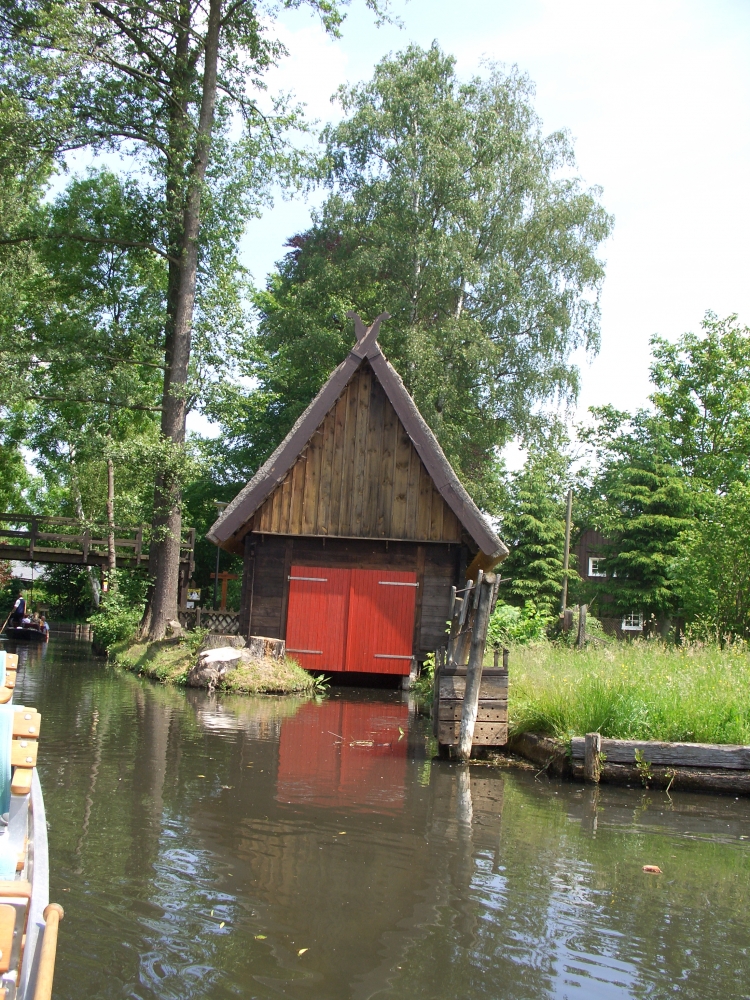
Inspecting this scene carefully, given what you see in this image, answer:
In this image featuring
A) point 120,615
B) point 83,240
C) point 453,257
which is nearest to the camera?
point 83,240

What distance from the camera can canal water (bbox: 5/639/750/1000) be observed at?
3.97 m

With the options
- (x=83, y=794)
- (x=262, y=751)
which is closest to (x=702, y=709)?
(x=262, y=751)

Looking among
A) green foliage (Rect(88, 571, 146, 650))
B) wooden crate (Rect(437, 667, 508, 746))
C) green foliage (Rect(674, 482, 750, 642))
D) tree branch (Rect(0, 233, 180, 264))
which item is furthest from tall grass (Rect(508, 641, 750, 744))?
tree branch (Rect(0, 233, 180, 264))

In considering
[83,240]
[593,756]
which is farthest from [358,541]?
[83,240]

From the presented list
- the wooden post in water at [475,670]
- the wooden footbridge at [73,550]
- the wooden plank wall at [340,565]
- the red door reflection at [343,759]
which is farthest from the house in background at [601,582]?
the wooden post in water at [475,670]

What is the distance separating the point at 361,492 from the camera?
17.5 meters

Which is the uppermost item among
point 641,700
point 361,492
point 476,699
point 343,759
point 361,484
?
point 361,484

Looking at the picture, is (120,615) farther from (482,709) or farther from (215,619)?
(482,709)

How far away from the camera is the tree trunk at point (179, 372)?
68.8 ft

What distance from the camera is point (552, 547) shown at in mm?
34875

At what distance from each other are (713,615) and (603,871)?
11.3m

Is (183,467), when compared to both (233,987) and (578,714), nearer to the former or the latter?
(578,714)

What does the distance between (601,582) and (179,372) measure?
22.4 metres

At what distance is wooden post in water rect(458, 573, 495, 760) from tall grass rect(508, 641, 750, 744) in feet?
2.48
